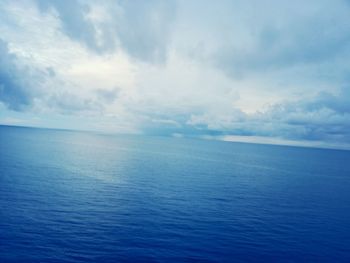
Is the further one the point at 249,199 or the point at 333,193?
the point at 333,193

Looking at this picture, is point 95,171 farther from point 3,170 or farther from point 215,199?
point 215,199

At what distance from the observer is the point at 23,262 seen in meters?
39.3

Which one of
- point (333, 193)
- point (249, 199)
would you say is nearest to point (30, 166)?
point (249, 199)

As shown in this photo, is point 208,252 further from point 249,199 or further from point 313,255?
point 249,199

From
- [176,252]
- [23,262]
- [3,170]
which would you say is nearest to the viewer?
[23,262]

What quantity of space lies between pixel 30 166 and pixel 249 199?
3750 inches

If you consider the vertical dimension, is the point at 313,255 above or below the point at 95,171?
below

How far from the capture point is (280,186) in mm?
108500

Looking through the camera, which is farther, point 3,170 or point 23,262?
point 3,170

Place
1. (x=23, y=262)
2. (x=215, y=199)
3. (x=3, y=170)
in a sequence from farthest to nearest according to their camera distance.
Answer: (x=3, y=170)
(x=215, y=199)
(x=23, y=262)

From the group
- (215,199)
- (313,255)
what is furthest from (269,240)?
(215,199)

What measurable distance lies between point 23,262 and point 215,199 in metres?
53.5

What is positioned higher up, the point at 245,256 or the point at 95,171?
the point at 95,171

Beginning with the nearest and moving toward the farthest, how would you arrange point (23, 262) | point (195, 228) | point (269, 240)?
point (23, 262) < point (269, 240) < point (195, 228)
